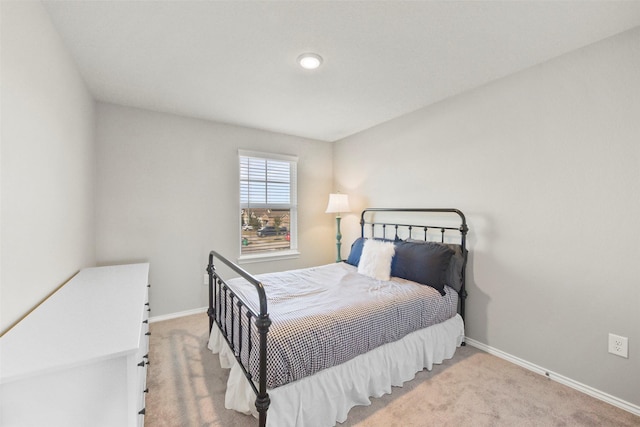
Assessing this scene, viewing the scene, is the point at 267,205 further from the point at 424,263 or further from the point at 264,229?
the point at 424,263

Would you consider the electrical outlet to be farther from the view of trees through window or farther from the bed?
the view of trees through window

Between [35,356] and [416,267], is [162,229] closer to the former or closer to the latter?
[35,356]

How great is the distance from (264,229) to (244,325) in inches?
86.7

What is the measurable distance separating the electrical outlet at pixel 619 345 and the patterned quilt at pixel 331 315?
96cm

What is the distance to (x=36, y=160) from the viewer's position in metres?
1.43

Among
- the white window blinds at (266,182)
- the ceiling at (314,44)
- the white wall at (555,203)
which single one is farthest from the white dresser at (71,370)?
the white wall at (555,203)

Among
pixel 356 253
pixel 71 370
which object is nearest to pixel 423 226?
pixel 356 253

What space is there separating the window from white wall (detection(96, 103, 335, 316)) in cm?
14

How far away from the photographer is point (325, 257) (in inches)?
172

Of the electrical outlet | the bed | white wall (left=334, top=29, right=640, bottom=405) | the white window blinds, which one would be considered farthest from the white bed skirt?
the white window blinds

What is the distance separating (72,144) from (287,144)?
2424mm

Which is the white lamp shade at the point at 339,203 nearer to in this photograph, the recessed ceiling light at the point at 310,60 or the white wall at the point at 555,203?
the white wall at the point at 555,203

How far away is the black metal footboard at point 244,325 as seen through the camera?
138 centimetres

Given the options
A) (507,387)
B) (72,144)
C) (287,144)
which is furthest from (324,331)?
(287,144)
